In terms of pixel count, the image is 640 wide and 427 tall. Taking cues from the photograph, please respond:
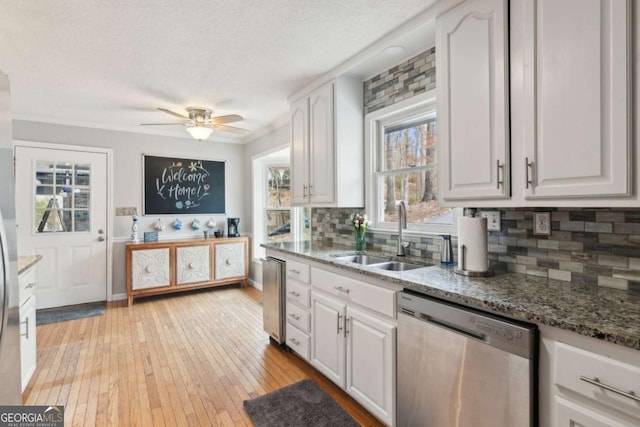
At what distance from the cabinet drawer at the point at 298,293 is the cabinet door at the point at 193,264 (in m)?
2.35

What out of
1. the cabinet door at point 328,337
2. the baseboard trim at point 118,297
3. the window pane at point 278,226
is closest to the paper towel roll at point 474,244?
the cabinet door at point 328,337

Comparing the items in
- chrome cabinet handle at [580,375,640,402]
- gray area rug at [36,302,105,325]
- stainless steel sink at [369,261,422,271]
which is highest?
stainless steel sink at [369,261,422,271]

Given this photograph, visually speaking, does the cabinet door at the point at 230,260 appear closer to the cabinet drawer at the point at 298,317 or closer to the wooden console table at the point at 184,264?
the wooden console table at the point at 184,264

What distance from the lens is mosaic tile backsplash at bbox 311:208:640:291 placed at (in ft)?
4.38

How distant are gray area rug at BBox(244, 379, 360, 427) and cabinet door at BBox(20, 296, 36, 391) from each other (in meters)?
1.54

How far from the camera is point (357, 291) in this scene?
6.25 ft

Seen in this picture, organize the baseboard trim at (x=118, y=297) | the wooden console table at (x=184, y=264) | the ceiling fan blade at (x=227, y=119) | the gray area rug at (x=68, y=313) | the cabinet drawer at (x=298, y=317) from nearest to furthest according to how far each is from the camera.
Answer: the cabinet drawer at (x=298, y=317), the ceiling fan blade at (x=227, y=119), the gray area rug at (x=68, y=313), the wooden console table at (x=184, y=264), the baseboard trim at (x=118, y=297)

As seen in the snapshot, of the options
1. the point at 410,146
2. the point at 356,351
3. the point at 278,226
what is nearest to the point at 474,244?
the point at 356,351

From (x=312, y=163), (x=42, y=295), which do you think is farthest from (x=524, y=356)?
(x=42, y=295)

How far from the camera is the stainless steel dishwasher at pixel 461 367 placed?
1.14m

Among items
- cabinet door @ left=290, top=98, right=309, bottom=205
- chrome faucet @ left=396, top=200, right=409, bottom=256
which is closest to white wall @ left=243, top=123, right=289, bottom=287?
cabinet door @ left=290, top=98, right=309, bottom=205

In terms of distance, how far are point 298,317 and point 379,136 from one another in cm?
166

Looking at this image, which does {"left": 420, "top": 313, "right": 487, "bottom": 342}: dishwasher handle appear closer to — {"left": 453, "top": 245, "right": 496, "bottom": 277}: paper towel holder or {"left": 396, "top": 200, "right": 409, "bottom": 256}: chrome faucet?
{"left": 453, "top": 245, "right": 496, "bottom": 277}: paper towel holder

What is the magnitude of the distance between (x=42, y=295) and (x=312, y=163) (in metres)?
3.84
